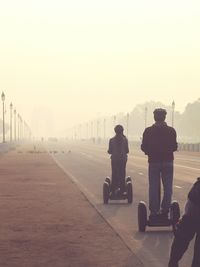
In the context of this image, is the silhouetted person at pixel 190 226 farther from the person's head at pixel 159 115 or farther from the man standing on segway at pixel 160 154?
the person's head at pixel 159 115

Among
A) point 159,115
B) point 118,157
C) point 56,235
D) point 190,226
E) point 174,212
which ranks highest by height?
point 159,115

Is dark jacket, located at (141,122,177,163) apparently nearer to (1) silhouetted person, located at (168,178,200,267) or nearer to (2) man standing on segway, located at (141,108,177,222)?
(2) man standing on segway, located at (141,108,177,222)

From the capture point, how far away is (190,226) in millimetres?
5691

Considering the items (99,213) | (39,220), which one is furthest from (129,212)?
(39,220)

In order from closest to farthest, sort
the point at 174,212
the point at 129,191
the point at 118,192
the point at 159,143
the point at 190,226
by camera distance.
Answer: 1. the point at 190,226
2. the point at 174,212
3. the point at 159,143
4. the point at 118,192
5. the point at 129,191

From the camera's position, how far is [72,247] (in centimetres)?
894

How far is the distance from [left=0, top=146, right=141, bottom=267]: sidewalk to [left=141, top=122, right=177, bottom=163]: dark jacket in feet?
5.08

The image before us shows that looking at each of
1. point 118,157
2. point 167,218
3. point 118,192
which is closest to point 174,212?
point 167,218

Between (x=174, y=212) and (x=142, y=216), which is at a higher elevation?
(x=174, y=212)

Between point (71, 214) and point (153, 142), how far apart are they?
138 inches

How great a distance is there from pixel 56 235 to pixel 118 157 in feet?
15.7

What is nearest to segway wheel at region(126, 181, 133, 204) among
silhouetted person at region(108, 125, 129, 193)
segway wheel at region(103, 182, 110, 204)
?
silhouetted person at region(108, 125, 129, 193)

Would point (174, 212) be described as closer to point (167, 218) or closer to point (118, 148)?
point (167, 218)

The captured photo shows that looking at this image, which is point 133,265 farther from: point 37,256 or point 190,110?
point 190,110
